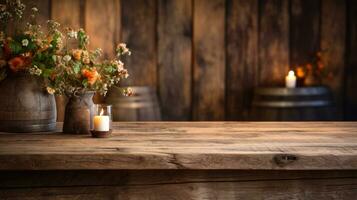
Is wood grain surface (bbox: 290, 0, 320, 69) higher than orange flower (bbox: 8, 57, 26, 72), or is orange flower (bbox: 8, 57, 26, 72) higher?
wood grain surface (bbox: 290, 0, 320, 69)

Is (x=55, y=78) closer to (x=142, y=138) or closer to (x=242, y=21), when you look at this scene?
(x=142, y=138)

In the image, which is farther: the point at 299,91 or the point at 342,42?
the point at 342,42

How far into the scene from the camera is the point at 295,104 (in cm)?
338

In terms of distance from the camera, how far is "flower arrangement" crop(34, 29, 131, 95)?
78.5 inches

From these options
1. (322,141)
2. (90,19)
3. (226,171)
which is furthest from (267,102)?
(226,171)

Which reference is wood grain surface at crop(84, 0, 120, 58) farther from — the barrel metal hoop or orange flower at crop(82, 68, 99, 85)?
orange flower at crop(82, 68, 99, 85)

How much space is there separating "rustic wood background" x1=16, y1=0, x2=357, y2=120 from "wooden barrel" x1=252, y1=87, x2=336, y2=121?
1.49 feet

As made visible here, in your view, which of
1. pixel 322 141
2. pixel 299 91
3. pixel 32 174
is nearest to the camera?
pixel 32 174

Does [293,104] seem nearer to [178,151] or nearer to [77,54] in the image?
[77,54]

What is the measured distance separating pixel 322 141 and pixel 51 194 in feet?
2.98

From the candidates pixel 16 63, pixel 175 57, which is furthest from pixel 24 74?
pixel 175 57

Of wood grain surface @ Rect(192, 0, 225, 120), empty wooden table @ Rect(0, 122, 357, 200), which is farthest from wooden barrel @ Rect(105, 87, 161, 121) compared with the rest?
empty wooden table @ Rect(0, 122, 357, 200)

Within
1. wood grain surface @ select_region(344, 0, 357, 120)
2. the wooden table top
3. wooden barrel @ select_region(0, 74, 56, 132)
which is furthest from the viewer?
wood grain surface @ select_region(344, 0, 357, 120)

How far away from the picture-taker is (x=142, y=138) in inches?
76.6
